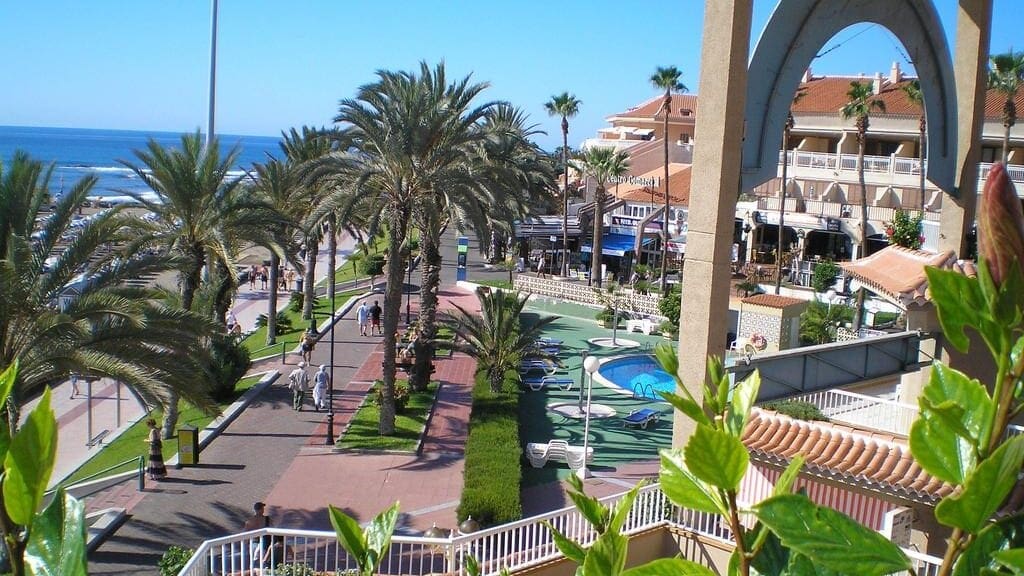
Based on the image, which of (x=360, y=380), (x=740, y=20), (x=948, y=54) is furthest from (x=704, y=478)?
(x=360, y=380)

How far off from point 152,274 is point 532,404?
10.9m

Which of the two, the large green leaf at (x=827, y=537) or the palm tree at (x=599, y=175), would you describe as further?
the palm tree at (x=599, y=175)

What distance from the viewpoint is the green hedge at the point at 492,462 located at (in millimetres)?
13453

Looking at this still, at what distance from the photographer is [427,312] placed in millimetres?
24016

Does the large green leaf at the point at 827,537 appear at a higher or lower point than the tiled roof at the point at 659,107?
lower

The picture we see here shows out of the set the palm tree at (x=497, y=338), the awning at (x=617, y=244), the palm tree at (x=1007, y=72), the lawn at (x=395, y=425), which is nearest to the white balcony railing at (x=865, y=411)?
the lawn at (x=395, y=425)

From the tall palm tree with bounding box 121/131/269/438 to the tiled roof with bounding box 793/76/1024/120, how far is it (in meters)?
28.9

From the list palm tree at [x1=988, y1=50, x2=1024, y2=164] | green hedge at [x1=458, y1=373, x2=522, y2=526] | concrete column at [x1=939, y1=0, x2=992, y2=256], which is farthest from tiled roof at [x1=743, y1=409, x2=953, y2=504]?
palm tree at [x1=988, y1=50, x2=1024, y2=164]

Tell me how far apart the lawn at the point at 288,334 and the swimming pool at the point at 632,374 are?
348 inches

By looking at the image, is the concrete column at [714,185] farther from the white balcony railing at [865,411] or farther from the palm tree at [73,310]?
the palm tree at [73,310]

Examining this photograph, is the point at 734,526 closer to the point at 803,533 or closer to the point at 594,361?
the point at 803,533

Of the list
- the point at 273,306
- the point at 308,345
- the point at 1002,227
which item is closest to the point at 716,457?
the point at 1002,227

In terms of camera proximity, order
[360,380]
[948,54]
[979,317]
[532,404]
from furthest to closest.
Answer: [360,380], [532,404], [948,54], [979,317]

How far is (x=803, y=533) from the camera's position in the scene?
1.09 m
